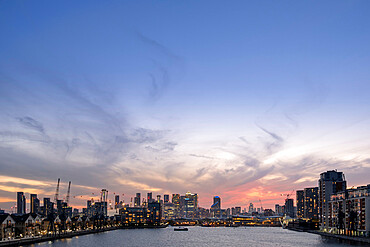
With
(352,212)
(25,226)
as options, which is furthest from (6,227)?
(352,212)

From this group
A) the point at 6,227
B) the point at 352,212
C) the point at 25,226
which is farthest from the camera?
the point at 25,226

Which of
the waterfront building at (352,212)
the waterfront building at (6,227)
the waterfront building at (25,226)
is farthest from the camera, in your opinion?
the waterfront building at (25,226)

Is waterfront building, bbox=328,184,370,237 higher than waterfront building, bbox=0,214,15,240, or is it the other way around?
waterfront building, bbox=328,184,370,237

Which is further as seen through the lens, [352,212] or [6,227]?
[352,212]

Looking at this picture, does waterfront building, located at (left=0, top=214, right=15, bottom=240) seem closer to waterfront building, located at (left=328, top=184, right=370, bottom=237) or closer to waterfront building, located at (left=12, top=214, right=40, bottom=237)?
waterfront building, located at (left=12, top=214, right=40, bottom=237)

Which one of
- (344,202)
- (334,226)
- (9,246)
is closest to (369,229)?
(344,202)

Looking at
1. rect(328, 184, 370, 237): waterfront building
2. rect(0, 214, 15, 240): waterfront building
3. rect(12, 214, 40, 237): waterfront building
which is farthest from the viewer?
rect(12, 214, 40, 237): waterfront building

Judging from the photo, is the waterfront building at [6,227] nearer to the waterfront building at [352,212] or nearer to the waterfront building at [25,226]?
the waterfront building at [25,226]

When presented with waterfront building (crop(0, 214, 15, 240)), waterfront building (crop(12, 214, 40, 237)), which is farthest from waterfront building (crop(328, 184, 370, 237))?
waterfront building (crop(12, 214, 40, 237))

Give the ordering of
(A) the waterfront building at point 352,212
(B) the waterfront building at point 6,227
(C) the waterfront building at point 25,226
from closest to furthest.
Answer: (B) the waterfront building at point 6,227, (A) the waterfront building at point 352,212, (C) the waterfront building at point 25,226

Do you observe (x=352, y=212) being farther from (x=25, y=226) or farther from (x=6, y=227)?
(x=25, y=226)

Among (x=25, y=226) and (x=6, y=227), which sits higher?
(x=6, y=227)

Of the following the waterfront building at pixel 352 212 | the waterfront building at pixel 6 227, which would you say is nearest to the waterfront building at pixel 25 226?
the waterfront building at pixel 6 227

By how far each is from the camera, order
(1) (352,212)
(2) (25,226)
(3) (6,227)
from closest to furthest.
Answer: (3) (6,227)
(1) (352,212)
(2) (25,226)
